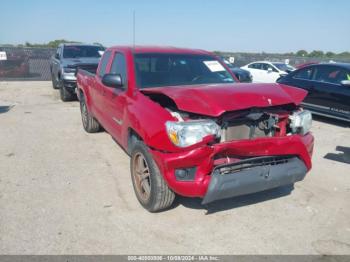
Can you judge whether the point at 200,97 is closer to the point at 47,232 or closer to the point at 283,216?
the point at 283,216

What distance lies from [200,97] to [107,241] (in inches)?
64.6

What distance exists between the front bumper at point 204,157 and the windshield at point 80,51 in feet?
31.6

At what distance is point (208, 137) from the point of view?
3.02 m

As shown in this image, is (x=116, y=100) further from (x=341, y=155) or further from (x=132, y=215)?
(x=341, y=155)

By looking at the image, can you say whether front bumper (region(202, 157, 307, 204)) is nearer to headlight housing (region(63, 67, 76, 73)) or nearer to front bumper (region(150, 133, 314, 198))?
front bumper (region(150, 133, 314, 198))

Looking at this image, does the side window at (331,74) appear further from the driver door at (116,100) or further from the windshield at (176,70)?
the driver door at (116,100)

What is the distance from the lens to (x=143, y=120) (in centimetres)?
349

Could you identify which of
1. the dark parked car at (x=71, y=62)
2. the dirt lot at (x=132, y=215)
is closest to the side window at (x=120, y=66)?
the dirt lot at (x=132, y=215)

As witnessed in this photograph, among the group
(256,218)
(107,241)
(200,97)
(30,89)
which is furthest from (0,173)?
(30,89)

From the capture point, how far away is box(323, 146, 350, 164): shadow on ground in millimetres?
5639

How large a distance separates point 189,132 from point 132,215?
125 cm

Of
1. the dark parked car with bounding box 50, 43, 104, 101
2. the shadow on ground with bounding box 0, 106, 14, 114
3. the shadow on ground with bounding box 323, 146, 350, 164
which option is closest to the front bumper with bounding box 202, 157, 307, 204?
the shadow on ground with bounding box 323, 146, 350, 164

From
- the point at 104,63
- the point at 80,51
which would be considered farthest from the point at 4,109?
the point at 104,63

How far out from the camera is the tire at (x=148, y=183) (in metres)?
3.38
